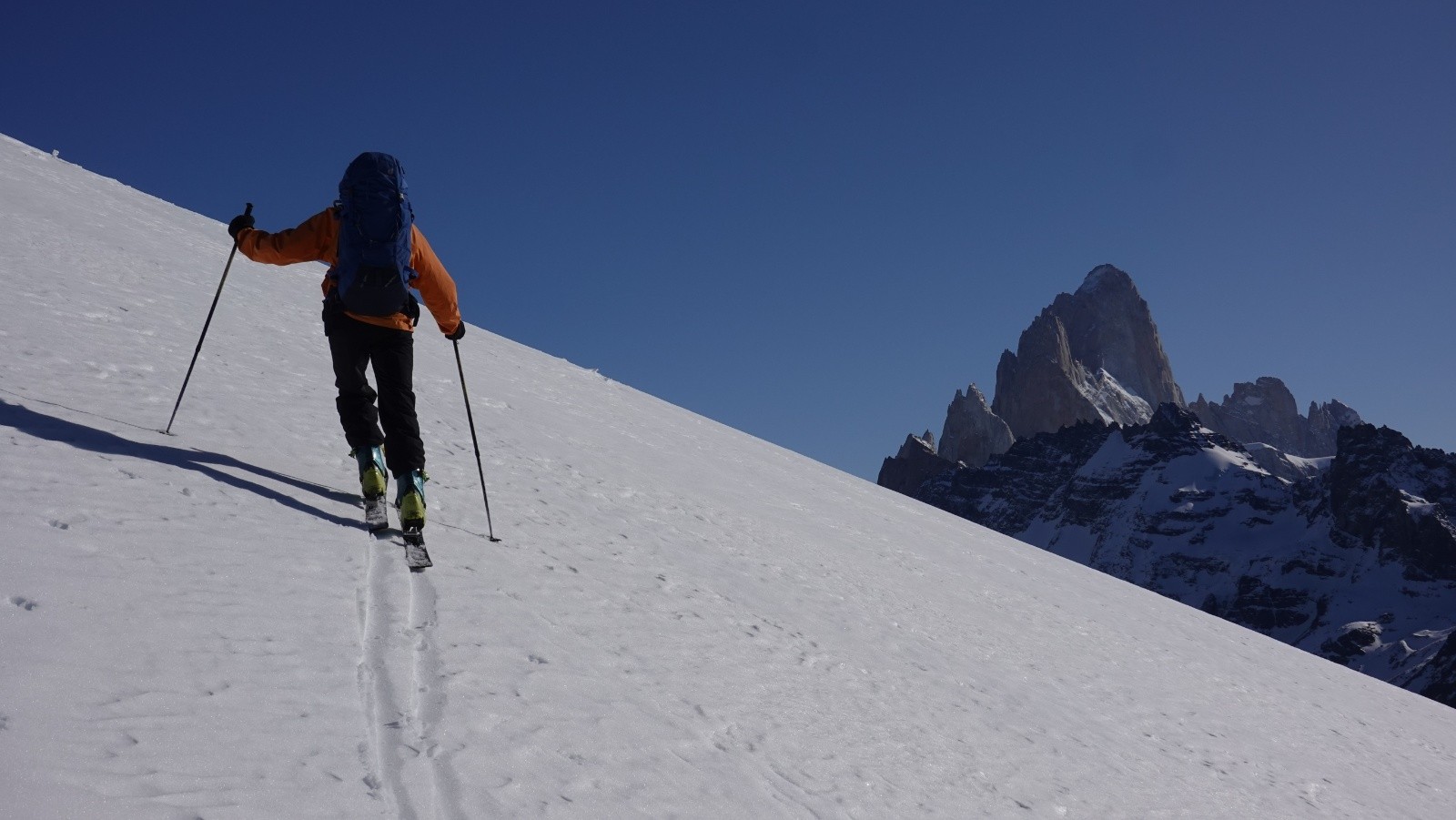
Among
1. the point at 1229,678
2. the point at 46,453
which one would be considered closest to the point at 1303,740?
the point at 1229,678

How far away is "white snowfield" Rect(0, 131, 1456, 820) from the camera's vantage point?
2.70 metres

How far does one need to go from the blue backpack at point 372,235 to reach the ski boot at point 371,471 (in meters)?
0.77

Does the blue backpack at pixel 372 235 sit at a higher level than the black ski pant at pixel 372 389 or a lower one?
higher

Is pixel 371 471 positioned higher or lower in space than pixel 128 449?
higher

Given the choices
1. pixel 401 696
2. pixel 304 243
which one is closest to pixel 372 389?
pixel 304 243

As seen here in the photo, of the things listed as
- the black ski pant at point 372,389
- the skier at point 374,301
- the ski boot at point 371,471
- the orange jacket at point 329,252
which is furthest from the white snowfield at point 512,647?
the orange jacket at point 329,252

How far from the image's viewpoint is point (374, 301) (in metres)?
5.04

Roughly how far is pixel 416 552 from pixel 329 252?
1952mm

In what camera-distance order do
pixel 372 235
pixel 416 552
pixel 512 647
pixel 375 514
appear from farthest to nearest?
pixel 372 235 → pixel 375 514 → pixel 416 552 → pixel 512 647

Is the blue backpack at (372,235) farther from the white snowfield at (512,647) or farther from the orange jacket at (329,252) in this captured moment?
the white snowfield at (512,647)

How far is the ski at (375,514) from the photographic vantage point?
484 cm

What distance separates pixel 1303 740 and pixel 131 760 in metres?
7.46

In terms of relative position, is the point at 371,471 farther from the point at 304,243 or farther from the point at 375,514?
the point at 304,243

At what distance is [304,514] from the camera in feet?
15.3
